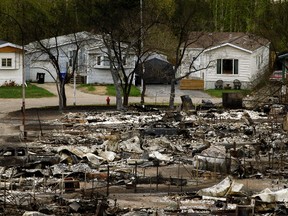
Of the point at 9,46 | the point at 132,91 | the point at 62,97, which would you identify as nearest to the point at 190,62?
the point at 132,91

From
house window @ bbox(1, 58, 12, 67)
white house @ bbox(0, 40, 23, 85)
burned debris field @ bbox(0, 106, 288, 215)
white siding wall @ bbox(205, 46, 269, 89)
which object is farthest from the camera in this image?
white siding wall @ bbox(205, 46, 269, 89)

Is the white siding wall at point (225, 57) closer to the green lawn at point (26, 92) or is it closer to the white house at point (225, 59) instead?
the white house at point (225, 59)

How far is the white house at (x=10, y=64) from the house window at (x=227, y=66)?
13049 mm

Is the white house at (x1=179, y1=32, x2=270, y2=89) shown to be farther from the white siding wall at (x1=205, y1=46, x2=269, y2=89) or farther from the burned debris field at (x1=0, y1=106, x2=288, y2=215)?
the burned debris field at (x1=0, y1=106, x2=288, y2=215)

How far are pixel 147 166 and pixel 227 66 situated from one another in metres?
34.5

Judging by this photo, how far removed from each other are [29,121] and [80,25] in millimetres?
10306

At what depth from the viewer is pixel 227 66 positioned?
6191 centimetres

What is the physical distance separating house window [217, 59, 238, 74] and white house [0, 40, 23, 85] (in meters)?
13.0

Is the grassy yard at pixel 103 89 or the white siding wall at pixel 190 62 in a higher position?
the white siding wall at pixel 190 62

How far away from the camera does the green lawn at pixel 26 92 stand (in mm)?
53372

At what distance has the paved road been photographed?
49.3m

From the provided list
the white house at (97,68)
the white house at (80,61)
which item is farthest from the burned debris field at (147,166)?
the white house at (97,68)

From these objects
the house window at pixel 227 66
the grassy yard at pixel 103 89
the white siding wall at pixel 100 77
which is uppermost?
the house window at pixel 227 66

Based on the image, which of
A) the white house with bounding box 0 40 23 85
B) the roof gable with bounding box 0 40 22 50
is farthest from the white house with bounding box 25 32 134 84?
the roof gable with bounding box 0 40 22 50
